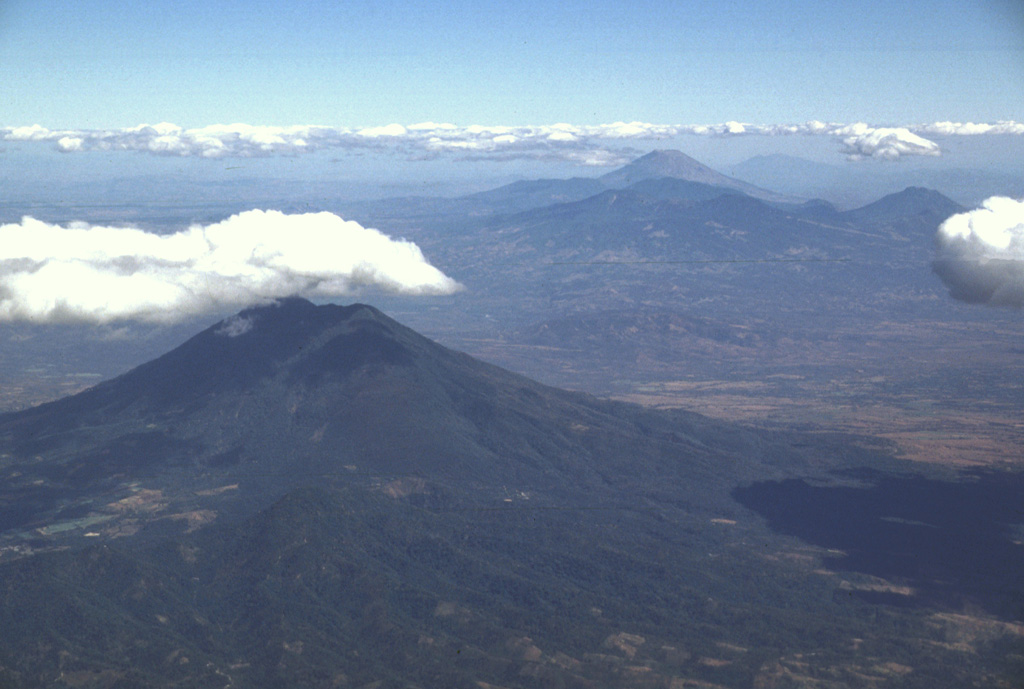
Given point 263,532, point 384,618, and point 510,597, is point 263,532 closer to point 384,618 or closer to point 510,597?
point 384,618

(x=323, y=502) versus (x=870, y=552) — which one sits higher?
(x=323, y=502)

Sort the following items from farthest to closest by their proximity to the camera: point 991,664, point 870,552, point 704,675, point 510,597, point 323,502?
point 870,552, point 323,502, point 510,597, point 991,664, point 704,675

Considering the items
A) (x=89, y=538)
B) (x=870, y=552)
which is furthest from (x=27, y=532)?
(x=870, y=552)

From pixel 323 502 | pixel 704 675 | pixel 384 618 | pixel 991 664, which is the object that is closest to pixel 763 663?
pixel 704 675

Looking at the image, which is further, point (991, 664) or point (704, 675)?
point (991, 664)

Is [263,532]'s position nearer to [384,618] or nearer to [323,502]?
[323,502]

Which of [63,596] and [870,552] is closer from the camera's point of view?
[63,596]

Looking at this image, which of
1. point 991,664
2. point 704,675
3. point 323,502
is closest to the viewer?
point 704,675

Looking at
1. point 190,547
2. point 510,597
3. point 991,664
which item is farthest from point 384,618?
point 991,664

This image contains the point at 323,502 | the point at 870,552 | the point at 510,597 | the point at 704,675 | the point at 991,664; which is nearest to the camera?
the point at 704,675
